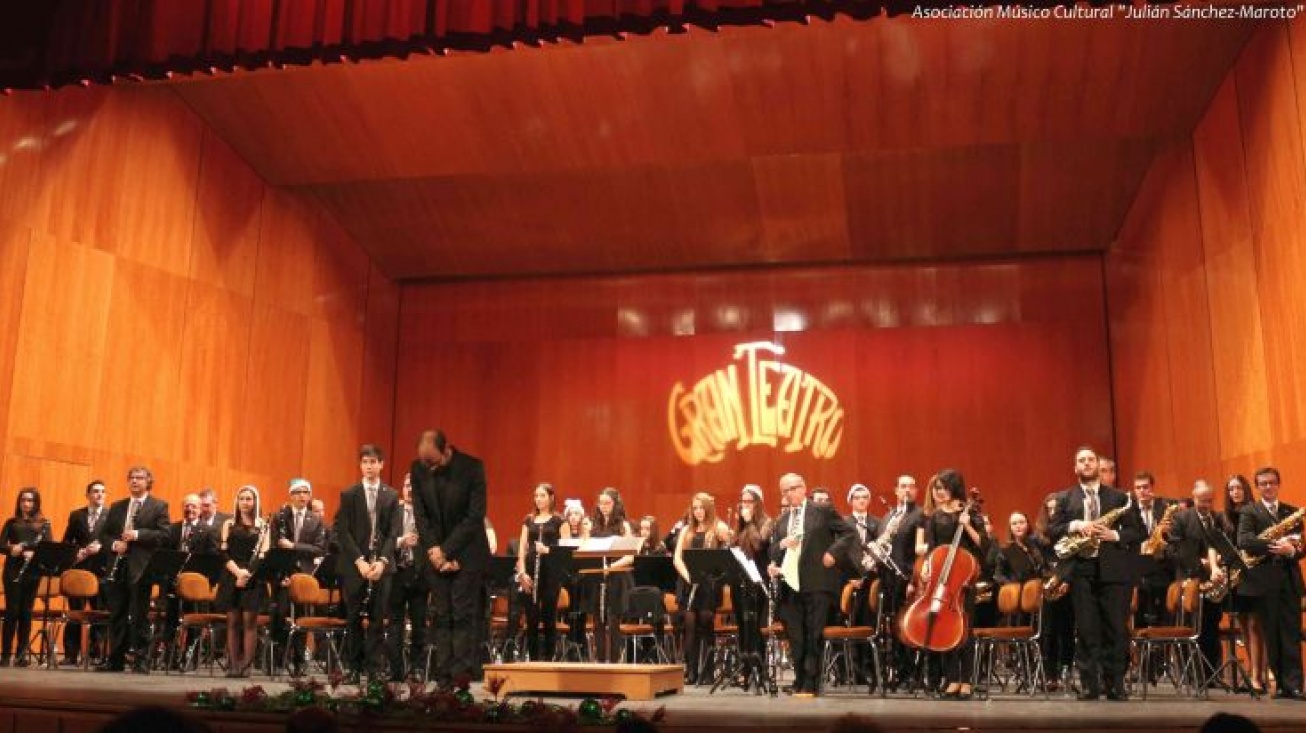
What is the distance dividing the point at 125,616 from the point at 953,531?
21.1 ft

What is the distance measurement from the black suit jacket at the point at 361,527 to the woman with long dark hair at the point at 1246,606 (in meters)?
5.89

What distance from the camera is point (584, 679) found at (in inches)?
289

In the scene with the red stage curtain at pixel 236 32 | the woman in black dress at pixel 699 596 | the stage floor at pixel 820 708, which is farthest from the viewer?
the woman in black dress at pixel 699 596

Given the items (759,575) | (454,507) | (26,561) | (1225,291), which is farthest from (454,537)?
(1225,291)

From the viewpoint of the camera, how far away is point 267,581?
9.35 metres

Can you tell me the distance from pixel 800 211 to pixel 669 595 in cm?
557

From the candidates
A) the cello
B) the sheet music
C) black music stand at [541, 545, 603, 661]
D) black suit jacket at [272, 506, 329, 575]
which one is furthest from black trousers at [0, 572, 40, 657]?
the cello

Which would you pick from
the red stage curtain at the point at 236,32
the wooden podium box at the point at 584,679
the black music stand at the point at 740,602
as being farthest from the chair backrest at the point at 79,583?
the black music stand at the point at 740,602

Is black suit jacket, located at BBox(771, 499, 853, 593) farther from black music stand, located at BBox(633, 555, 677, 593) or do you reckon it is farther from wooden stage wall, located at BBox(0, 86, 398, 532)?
wooden stage wall, located at BBox(0, 86, 398, 532)

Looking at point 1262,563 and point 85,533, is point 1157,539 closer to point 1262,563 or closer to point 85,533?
point 1262,563

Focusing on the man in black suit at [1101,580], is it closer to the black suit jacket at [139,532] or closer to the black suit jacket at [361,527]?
the black suit jacket at [361,527]

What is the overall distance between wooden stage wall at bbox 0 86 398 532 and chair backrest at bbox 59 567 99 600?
1.43m

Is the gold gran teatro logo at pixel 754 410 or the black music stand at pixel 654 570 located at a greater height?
the gold gran teatro logo at pixel 754 410

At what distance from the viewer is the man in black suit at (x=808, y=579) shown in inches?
Result: 321
